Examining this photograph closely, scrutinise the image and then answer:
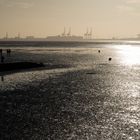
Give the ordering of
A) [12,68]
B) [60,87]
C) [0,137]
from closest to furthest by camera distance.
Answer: [0,137], [60,87], [12,68]

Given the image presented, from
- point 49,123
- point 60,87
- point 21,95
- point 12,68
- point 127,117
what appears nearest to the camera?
point 49,123

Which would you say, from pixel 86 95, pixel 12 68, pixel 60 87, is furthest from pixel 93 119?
pixel 12 68

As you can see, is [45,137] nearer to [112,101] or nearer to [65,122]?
[65,122]

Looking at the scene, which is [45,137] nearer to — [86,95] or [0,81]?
[86,95]

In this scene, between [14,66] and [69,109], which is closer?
[69,109]

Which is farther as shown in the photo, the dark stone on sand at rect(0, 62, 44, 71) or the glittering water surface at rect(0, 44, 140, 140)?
the dark stone on sand at rect(0, 62, 44, 71)

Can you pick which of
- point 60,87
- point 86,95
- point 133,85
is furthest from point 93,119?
point 133,85

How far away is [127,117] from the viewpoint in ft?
126

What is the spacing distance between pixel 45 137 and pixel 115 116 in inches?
451

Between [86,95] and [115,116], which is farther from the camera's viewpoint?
[86,95]

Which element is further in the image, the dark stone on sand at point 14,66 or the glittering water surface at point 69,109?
the dark stone on sand at point 14,66

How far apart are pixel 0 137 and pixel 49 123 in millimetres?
6603

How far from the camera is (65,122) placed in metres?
35.7

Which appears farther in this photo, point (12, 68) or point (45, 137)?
point (12, 68)
